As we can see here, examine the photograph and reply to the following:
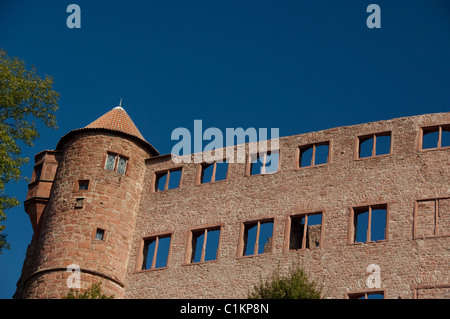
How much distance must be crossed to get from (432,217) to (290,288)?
6957mm

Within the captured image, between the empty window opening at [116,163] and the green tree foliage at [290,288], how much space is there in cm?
1088

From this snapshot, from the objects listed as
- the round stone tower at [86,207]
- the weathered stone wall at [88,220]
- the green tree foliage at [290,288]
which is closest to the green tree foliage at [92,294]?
the round stone tower at [86,207]

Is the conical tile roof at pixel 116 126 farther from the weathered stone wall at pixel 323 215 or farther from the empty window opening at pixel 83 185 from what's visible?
the weathered stone wall at pixel 323 215

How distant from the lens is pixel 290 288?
41.7 metres

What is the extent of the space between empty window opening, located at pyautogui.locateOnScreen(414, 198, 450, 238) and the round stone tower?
14.0 metres

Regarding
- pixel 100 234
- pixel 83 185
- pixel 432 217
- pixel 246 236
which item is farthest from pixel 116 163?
pixel 432 217

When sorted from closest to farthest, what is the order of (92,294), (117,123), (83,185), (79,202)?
(92,294) < (79,202) < (83,185) < (117,123)

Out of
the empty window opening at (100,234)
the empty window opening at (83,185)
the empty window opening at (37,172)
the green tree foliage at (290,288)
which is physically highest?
the empty window opening at (37,172)

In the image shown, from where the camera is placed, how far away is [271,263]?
151 ft

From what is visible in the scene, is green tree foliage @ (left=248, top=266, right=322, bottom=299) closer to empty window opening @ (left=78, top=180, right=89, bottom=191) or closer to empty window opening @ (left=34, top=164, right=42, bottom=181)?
empty window opening @ (left=78, top=180, right=89, bottom=191)

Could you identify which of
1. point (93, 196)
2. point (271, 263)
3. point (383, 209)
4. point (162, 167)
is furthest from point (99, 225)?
point (383, 209)

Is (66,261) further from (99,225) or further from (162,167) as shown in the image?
(162,167)

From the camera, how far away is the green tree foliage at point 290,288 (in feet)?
136

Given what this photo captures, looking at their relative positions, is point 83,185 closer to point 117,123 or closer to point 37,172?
point 37,172
